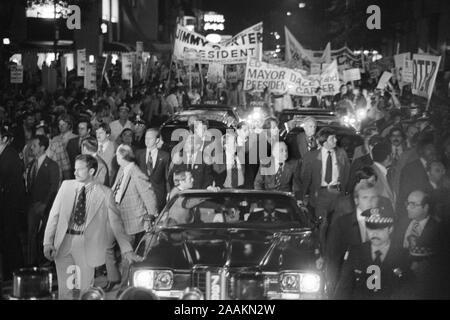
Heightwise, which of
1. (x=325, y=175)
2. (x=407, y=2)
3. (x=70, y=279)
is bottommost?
(x=70, y=279)

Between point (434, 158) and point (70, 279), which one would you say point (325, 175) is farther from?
point (70, 279)

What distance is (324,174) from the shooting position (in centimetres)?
1279

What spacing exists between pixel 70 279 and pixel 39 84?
2983cm

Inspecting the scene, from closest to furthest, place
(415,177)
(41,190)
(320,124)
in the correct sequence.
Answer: (415,177)
(41,190)
(320,124)

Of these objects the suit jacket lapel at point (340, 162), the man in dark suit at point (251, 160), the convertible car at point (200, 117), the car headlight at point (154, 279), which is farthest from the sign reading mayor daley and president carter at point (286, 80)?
the car headlight at point (154, 279)

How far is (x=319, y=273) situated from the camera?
26.9ft

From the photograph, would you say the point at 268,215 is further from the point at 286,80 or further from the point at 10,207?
the point at 286,80

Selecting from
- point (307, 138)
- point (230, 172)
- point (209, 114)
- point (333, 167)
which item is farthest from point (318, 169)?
point (209, 114)

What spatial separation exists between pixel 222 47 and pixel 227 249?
2256cm

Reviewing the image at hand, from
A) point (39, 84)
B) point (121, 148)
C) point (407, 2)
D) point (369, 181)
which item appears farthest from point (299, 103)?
point (369, 181)

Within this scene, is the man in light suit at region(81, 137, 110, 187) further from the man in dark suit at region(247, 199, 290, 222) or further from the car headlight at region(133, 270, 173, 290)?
the car headlight at region(133, 270, 173, 290)

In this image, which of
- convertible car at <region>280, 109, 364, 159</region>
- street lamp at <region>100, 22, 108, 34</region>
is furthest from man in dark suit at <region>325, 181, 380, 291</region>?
street lamp at <region>100, 22, 108, 34</region>
